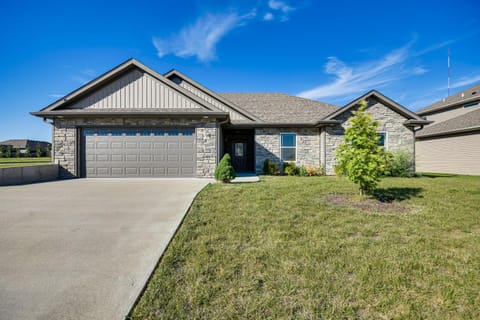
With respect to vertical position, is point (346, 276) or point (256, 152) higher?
point (256, 152)

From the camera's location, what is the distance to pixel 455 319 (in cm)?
194

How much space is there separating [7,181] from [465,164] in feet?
84.1

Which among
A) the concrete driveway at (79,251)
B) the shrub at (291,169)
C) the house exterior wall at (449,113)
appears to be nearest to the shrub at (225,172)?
the concrete driveway at (79,251)


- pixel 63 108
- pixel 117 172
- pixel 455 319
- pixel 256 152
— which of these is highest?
pixel 63 108

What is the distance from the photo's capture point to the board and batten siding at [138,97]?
408 inches

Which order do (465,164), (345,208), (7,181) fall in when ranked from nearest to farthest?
(345,208) → (7,181) → (465,164)

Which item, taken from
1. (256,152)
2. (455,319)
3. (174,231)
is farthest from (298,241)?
(256,152)

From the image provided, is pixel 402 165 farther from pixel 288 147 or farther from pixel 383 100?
pixel 288 147

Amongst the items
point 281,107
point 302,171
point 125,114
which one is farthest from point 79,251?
point 281,107

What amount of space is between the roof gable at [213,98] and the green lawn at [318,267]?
8551 mm

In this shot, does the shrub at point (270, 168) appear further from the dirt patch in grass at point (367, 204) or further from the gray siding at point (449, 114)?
the gray siding at point (449, 114)

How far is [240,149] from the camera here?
14.7 m

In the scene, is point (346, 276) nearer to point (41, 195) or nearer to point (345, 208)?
point (345, 208)

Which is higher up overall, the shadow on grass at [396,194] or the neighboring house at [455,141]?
the neighboring house at [455,141]
